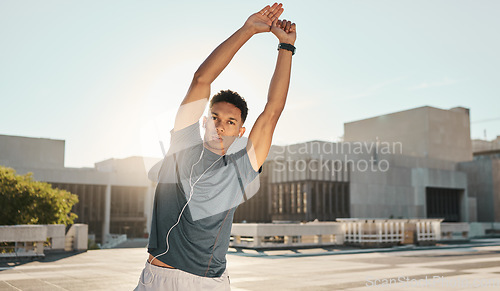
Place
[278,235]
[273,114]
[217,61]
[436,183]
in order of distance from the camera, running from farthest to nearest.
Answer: [436,183] → [278,235] → [273,114] → [217,61]

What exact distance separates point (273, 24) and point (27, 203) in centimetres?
1966

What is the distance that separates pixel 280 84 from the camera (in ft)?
7.45

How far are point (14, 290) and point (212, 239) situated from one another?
28.4 ft

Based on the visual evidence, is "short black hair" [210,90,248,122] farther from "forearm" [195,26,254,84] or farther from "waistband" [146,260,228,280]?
"waistband" [146,260,228,280]

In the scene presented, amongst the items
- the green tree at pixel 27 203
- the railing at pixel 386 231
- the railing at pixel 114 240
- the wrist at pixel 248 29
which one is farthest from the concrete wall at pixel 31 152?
the wrist at pixel 248 29

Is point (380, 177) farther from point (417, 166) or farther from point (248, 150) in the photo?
point (248, 150)

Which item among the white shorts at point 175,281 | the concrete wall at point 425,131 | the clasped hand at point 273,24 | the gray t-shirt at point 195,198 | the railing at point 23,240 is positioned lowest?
the railing at point 23,240

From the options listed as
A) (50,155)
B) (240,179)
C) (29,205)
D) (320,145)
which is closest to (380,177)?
(320,145)

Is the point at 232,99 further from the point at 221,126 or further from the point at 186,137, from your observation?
the point at 186,137

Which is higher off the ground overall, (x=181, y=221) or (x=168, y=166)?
(x=168, y=166)

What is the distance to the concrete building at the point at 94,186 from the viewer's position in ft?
194

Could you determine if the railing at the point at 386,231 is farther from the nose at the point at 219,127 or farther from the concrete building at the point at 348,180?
the nose at the point at 219,127

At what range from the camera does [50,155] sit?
73188mm

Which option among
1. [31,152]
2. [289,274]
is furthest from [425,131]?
[289,274]
